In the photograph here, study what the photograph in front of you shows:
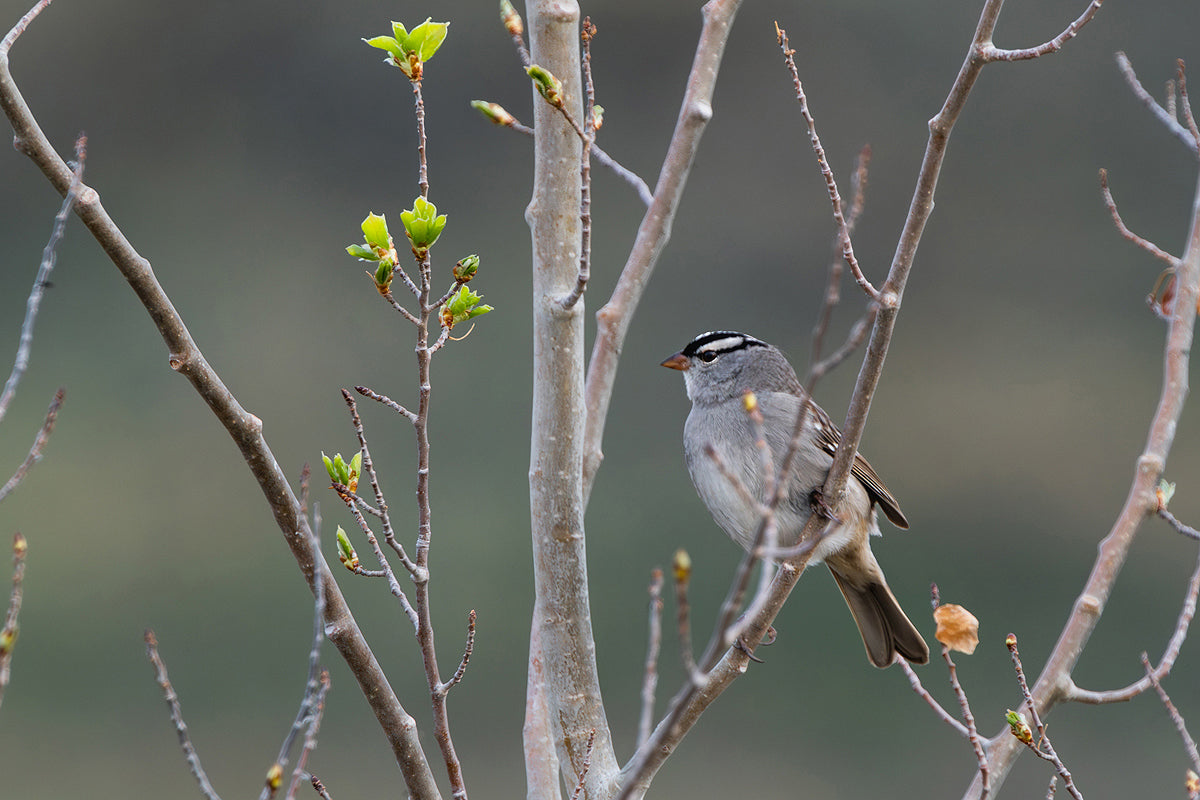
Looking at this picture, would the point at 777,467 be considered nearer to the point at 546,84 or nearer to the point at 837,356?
the point at 546,84

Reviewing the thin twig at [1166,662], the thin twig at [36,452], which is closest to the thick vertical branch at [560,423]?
the thin twig at [36,452]

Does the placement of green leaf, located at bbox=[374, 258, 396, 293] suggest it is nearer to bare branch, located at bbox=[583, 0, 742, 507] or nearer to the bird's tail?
bare branch, located at bbox=[583, 0, 742, 507]

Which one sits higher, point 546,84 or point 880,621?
point 546,84

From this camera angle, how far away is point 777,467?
10.7 feet

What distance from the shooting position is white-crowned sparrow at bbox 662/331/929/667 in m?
3.26

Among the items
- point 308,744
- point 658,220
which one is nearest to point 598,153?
point 658,220

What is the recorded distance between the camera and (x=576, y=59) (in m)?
2.23

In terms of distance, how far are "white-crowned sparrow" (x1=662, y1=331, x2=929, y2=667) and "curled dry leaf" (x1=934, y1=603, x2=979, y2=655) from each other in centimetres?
69

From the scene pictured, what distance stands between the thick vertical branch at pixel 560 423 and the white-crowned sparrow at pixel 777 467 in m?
0.93

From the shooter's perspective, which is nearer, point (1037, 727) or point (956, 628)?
point (1037, 727)

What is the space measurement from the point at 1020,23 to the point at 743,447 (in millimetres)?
10451

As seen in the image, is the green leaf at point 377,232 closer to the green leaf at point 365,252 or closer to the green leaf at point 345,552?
the green leaf at point 365,252

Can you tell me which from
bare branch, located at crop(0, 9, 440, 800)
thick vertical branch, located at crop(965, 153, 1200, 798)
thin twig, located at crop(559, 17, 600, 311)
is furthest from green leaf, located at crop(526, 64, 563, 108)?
thick vertical branch, located at crop(965, 153, 1200, 798)

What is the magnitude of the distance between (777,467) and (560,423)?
3.99 feet
